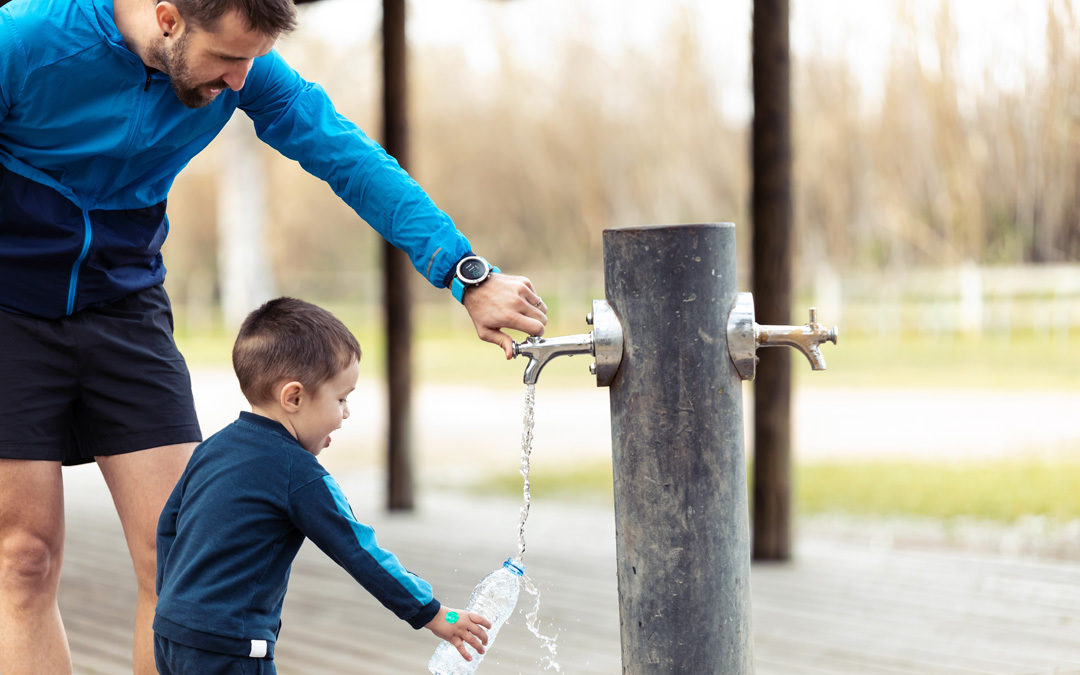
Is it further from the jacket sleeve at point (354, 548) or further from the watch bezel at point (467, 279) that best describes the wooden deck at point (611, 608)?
the watch bezel at point (467, 279)

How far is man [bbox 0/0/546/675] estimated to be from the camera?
191cm

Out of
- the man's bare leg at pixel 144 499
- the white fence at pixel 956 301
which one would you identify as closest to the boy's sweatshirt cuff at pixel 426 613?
the man's bare leg at pixel 144 499

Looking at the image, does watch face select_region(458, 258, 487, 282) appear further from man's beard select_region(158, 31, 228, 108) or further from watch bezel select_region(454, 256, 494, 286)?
man's beard select_region(158, 31, 228, 108)

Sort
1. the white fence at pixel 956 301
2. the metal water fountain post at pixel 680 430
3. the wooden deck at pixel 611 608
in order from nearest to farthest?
1. the metal water fountain post at pixel 680 430
2. the wooden deck at pixel 611 608
3. the white fence at pixel 956 301

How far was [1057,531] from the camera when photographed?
5.68 metres

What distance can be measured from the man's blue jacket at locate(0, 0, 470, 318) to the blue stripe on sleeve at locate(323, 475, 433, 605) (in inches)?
14.4

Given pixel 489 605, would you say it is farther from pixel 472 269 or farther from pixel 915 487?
pixel 915 487

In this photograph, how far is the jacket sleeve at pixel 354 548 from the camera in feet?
5.99

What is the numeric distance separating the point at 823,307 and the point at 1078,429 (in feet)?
31.0

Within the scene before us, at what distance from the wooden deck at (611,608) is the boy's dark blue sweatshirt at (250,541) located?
1.39 metres

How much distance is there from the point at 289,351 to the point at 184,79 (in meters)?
0.45

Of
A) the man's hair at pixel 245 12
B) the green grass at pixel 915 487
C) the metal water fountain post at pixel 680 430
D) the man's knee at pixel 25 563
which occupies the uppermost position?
the man's hair at pixel 245 12

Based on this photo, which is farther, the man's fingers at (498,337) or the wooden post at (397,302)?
the wooden post at (397,302)

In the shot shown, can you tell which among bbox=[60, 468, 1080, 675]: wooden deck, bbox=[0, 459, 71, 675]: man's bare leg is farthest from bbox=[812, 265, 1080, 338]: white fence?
bbox=[0, 459, 71, 675]: man's bare leg
